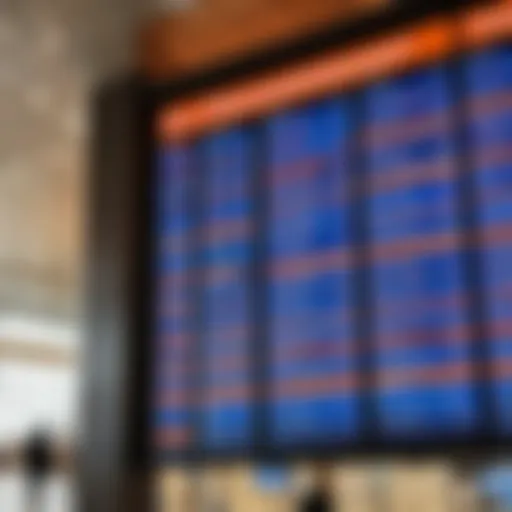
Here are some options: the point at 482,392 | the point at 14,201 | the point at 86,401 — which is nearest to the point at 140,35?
the point at 86,401

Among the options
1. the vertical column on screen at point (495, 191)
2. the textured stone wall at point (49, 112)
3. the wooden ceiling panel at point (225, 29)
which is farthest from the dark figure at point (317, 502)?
the textured stone wall at point (49, 112)

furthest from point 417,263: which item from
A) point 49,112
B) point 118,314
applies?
point 49,112

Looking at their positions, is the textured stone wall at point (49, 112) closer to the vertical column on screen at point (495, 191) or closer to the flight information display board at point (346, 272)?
the flight information display board at point (346, 272)

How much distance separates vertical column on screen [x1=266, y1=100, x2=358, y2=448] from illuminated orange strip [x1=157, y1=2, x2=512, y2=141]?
0.19 ft

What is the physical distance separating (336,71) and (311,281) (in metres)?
0.45

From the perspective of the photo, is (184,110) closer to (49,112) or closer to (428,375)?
(428,375)

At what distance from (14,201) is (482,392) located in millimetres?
2949

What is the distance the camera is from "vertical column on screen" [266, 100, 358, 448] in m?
1.98

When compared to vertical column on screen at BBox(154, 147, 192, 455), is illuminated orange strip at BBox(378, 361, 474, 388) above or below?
below

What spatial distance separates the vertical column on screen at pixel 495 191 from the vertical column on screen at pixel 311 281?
289 millimetres

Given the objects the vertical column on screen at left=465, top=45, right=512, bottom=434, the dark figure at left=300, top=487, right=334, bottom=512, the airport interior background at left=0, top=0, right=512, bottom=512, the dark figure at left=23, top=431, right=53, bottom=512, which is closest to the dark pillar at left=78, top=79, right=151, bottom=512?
the airport interior background at left=0, top=0, right=512, bottom=512

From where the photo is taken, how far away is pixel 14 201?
4.30 m

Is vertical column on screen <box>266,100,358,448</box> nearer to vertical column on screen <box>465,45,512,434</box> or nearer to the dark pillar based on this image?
vertical column on screen <box>465,45,512,434</box>

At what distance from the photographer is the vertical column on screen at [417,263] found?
72.2 inches
